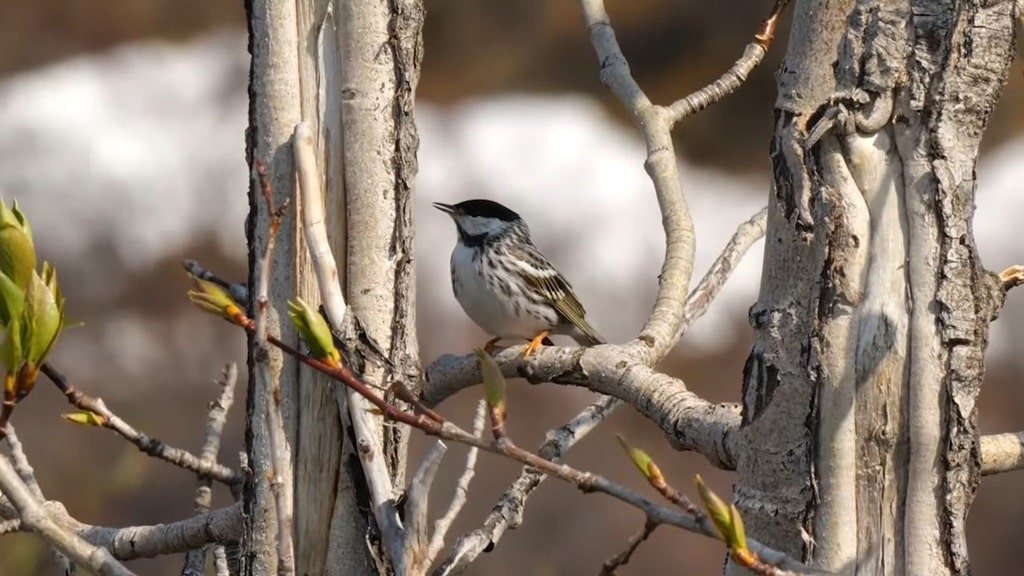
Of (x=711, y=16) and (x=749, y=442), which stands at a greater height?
(x=711, y=16)

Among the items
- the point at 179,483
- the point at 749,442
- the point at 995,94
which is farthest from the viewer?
the point at 179,483

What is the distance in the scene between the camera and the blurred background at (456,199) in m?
6.27

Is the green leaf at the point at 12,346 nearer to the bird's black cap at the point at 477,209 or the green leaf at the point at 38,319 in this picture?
the green leaf at the point at 38,319

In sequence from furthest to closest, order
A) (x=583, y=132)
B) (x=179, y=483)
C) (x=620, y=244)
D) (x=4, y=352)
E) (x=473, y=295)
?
(x=583, y=132), (x=620, y=244), (x=179, y=483), (x=473, y=295), (x=4, y=352)

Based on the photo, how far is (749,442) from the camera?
68.5 inches

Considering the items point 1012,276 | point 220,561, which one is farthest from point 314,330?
point 220,561

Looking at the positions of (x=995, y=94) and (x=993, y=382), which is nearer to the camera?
(x=995, y=94)

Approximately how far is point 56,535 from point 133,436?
60 cm

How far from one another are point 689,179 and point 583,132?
84cm

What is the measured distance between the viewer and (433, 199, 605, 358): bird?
3.93 metres

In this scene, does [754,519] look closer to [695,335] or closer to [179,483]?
[179,483]

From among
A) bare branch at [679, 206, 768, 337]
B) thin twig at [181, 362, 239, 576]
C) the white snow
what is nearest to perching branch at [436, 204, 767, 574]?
bare branch at [679, 206, 768, 337]

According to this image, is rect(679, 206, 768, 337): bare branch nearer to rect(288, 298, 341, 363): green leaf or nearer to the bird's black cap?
rect(288, 298, 341, 363): green leaf

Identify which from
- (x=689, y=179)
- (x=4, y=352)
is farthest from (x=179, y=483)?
(x=4, y=352)
